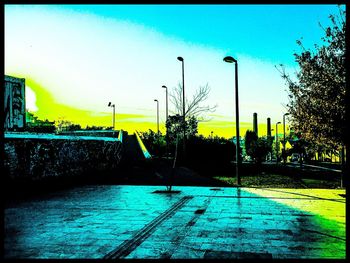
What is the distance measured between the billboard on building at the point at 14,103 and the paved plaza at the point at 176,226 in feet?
32.3

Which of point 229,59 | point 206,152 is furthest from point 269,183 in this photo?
point 206,152

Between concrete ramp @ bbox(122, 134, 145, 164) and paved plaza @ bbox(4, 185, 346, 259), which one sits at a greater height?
concrete ramp @ bbox(122, 134, 145, 164)

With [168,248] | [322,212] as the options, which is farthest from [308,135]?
[168,248]

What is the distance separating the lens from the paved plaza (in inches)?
225

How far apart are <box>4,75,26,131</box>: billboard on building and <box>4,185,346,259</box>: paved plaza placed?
986 centimetres

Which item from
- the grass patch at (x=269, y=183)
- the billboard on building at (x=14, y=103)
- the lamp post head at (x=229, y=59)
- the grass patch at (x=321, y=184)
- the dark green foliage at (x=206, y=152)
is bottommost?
the grass patch at (x=321, y=184)

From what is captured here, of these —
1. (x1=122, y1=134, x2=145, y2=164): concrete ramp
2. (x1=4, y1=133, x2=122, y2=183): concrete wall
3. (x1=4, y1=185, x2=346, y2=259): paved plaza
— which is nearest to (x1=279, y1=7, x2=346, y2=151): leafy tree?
(x1=4, y1=185, x2=346, y2=259): paved plaza

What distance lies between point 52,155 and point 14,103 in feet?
26.5

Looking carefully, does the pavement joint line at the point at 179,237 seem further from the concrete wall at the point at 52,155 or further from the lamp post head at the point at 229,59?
the lamp post head at the point at 229,59

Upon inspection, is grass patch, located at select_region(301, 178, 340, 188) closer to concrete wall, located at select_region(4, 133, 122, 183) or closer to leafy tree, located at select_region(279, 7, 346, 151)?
leafy tree, located at select_region(279, 7, 346, 151)

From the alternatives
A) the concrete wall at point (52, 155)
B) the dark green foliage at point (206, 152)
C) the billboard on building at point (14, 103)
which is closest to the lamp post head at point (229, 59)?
the concrete wall at point (52, 155)

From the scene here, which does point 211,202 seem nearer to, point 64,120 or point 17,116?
point 17,116

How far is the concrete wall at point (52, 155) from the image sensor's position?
12.1m

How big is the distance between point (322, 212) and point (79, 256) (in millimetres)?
6778
